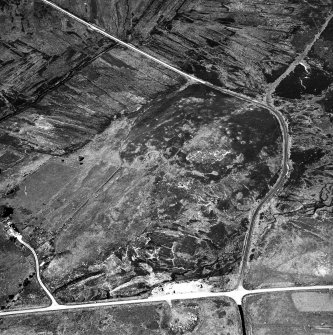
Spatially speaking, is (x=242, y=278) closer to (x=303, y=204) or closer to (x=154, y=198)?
(x=303, y=204)

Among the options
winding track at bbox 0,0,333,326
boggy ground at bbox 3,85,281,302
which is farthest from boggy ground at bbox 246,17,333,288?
boggy ground at bbox 3,85,281,302

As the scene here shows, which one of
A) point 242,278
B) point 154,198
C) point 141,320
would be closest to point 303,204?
point 242,278

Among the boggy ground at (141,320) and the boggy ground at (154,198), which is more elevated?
the boggy ground at (154,198)

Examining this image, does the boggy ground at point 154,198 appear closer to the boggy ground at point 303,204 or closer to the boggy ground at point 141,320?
the boggy ground at point 141,320

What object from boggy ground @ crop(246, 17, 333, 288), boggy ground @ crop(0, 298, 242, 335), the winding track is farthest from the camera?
boggy ground @ crop(246, 17, 333, 288)

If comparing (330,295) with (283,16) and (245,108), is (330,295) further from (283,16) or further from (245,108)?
(283,16)

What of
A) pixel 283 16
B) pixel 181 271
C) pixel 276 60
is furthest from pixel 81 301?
pixel 283 16

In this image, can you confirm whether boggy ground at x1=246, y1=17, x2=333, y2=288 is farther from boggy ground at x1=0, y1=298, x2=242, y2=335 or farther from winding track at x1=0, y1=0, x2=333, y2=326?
boggy ground at x1=0, y1=298, x2=242, y2=335

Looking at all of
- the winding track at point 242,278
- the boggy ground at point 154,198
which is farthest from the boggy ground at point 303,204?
the boggy ground at point 154,198
